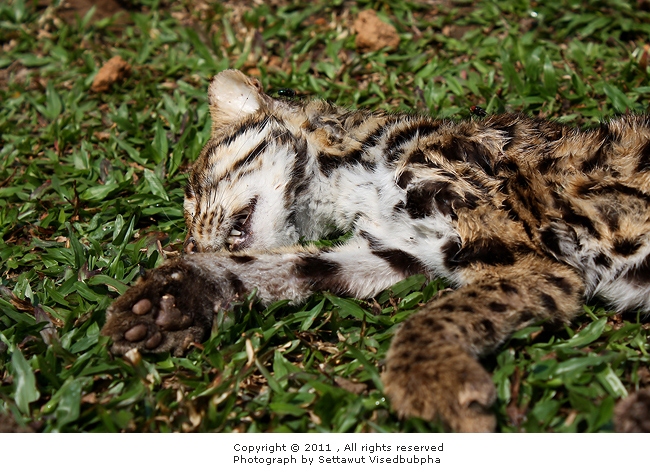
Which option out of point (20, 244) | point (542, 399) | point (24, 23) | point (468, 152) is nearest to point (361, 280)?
point (468, 152)

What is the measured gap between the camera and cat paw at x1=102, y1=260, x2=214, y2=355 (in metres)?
3.35

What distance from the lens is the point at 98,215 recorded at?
4656 mm

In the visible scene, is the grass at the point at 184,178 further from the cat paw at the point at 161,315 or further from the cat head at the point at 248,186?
the cat head at the point at 248,186

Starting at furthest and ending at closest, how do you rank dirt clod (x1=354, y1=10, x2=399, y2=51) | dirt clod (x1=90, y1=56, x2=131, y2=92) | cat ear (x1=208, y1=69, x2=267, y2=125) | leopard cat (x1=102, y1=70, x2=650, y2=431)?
dirt clod (x1=354, y1=10, x2=399, y2=51) < dirt clod (x1=90, y1=56, x2=131, y2=92) < cat ear (x1=208, y1=69, x2=267, y2=125) < leopard cat (x1=102, y1=70, x2=650, y2=431)

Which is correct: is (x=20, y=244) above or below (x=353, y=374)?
below

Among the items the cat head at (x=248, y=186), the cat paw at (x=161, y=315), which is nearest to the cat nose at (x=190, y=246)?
the cat head at (x=248, y=186)

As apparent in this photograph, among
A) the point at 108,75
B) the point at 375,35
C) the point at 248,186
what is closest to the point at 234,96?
the point at 248,186

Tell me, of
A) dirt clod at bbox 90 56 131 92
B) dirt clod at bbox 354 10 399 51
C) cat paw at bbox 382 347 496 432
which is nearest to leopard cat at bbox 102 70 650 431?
cat paw at bbox 382 347 496 432

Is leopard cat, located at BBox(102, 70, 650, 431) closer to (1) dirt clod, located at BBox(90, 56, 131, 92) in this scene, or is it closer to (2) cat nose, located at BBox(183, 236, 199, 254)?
(2) cat nose, located at BBox(183, 236, 199, 254)

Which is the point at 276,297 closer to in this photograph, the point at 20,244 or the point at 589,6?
the point at 20,244

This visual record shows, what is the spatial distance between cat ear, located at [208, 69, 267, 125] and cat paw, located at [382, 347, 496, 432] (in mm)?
2413

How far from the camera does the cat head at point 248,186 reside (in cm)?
406
